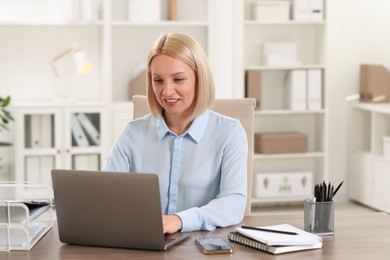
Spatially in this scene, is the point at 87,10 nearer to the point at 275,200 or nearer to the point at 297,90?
the point at 297,90

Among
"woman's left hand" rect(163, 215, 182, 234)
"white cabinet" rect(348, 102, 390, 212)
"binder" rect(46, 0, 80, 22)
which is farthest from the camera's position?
"white cabinet" rect(348, 102, 390, 212)

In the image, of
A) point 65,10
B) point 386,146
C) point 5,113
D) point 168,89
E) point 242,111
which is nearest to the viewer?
point 168,89

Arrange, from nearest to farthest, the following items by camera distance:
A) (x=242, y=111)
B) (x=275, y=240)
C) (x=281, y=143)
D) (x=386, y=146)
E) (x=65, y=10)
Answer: (x=275, y=240)
(x=242, y=111)
(x=65, y=10)
(x=386, y=146)
(x=281, y=143)

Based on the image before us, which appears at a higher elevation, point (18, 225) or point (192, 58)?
point (192, 58)

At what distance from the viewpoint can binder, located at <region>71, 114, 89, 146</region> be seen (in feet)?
17.2

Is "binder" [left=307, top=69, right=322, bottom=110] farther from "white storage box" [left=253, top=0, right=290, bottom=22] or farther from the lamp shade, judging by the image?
the lamp shade

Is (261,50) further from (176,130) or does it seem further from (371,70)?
(176,130)

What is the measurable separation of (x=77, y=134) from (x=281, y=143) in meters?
1.41

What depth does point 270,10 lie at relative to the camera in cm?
540

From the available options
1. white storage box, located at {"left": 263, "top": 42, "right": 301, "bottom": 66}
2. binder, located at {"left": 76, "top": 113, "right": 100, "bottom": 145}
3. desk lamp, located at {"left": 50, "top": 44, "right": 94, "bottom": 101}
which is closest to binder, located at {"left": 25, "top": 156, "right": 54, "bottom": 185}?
binder, located at {"left": 76, "top": 113, "right": 100, "bottom": 145}

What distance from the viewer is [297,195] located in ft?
18.2

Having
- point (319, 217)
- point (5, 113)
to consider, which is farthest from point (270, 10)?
point (319, 217)

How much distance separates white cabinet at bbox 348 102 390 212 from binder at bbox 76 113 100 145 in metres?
1.90

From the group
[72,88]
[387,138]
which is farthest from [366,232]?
[72,88]
